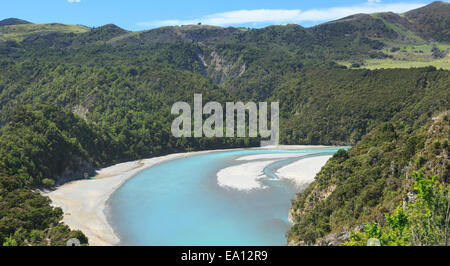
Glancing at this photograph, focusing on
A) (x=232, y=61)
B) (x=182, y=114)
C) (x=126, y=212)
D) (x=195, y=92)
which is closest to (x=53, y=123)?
(x=126, y=212)

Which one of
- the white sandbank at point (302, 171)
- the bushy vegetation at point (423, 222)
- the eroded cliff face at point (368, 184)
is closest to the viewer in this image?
the bushy vegetation at point (423, 222)

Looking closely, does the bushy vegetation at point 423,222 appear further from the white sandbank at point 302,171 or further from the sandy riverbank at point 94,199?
the white sandbank at point 302,171

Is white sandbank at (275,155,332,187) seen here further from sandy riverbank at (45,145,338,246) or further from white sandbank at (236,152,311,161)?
white sandbank at (236,152,311,161)

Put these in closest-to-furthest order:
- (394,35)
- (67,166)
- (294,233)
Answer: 1. (294,233)
2. (67,166)
3. (394,35)

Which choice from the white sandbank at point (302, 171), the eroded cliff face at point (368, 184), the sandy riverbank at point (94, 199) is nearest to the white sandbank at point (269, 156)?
the white sandbank at point (302, 171)

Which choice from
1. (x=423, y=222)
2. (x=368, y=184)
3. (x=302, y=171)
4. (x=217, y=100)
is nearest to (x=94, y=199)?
(x=302, y=171)
